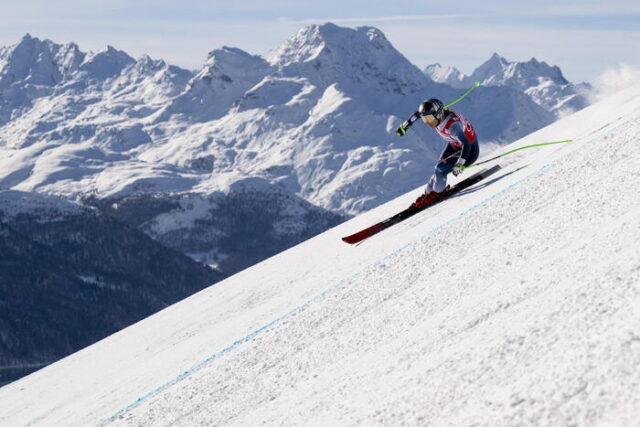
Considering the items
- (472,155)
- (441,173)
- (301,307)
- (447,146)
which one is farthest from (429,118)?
(301,307)

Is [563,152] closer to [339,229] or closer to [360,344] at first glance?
[339,229]

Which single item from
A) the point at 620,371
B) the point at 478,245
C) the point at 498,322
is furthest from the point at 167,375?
the point at 620,371

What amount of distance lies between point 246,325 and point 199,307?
5.14 metres

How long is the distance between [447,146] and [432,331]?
11.8 m

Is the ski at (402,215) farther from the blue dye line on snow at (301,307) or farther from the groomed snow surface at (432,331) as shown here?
the blue dye line on snow at (301,307)

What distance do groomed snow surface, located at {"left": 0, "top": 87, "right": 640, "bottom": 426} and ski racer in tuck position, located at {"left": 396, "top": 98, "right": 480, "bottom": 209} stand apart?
1020mm

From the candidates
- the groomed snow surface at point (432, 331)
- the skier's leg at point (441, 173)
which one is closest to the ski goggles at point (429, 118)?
the skier's leg at point (441, 173)

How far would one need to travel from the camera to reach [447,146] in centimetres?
2111

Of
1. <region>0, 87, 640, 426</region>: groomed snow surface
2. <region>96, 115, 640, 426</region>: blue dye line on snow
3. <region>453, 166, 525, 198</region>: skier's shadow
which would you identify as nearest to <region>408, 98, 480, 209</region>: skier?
<region>453, 166, 525, 198</region>: skier's shadow

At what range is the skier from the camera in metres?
20.7

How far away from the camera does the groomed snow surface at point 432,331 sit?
24.6 ft

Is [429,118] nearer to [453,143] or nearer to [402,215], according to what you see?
[453,143]

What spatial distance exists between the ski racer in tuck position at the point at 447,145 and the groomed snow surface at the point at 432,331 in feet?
3.35

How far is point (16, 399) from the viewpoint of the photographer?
18750 millimetres
